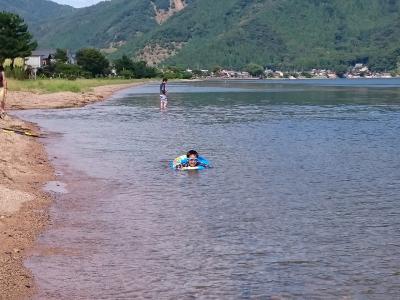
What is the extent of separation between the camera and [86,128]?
38.6m

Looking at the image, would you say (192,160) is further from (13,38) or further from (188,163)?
(13,38)

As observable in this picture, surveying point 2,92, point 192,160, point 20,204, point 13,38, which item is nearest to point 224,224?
point 20,204

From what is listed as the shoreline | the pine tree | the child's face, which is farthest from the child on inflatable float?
the pine tree

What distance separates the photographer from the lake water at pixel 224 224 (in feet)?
35.4

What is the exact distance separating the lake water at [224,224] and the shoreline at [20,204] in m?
0.31

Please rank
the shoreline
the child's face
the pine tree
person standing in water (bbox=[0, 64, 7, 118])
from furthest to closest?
the pine tree, person standing in water (bbox=[0, 64, 7, 118]), the child's face, the shoreline

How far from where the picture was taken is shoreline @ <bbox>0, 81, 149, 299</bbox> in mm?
10695

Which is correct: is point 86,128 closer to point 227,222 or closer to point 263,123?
point 263,123

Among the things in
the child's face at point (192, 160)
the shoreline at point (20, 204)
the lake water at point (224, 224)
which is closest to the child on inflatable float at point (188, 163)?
the child's face at point (192, 160)

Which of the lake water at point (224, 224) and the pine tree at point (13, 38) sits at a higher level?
the pine tree at point (13, 38)

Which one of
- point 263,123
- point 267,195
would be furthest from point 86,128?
point 267,195

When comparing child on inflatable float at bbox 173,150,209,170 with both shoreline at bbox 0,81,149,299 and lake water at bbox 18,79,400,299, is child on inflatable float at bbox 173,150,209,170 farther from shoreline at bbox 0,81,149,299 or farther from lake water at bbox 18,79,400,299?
shoreline at bbox 0,81,149,299

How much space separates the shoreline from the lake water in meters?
0.31

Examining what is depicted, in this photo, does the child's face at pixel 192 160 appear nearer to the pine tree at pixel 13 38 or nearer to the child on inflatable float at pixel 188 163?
the child on inflatable float at pixel 188 163
